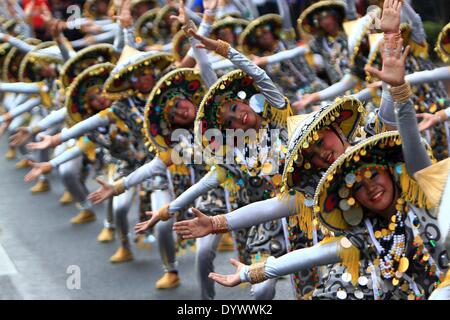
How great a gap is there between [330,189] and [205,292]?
2528mm

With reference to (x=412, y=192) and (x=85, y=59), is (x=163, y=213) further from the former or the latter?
(x=85, y=59)

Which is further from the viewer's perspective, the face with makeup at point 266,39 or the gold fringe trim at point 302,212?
the face with makeup at point 266,39

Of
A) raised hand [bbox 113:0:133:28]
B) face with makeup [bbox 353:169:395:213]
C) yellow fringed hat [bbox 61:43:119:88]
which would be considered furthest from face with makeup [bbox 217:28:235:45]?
face with makeup [bbox 353:169:395:213]

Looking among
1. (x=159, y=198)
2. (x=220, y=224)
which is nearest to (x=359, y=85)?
(x=159, y=198)

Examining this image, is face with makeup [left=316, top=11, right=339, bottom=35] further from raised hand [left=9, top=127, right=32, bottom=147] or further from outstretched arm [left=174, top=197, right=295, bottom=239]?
outstretched arm [left=174, top=197, right=295, bottom=239]

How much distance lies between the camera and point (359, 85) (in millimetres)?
6473

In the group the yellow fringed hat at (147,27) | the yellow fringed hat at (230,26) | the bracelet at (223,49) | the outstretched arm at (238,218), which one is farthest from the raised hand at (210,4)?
the yellow fringed hat at (147,27)

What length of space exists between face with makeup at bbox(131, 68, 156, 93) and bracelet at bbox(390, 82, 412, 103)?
3.18 metres

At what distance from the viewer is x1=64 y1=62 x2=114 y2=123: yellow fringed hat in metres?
6.86

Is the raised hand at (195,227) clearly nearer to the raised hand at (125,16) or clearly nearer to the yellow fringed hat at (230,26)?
the raised hand at (125,16)

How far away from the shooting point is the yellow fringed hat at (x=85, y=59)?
7.32 m

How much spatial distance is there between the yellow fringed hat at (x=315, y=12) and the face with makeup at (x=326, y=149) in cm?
370

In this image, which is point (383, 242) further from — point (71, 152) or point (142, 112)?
point (71, 152)

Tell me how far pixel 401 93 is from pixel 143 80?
326cm
